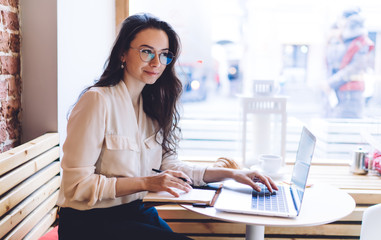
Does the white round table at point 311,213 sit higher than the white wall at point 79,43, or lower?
lower

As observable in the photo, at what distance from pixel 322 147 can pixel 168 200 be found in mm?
2417

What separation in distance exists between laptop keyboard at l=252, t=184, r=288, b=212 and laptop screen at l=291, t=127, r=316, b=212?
0.05 meters

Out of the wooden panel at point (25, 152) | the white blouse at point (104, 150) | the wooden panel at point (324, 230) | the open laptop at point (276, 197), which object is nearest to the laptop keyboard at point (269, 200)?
the open laptop at point (276, 197)

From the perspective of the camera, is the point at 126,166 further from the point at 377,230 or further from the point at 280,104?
the point at 280,104

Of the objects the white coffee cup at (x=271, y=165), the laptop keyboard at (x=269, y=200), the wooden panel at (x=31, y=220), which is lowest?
the wooden panel at (x=31, y=220)

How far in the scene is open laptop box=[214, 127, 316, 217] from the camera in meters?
1.34

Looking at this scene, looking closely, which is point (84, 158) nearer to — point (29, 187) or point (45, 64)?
point (29, 187)

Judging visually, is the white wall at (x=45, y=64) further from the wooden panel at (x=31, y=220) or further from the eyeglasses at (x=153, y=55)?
the eyeglasses at (x=153, y=55)

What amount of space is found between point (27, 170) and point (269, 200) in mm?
960

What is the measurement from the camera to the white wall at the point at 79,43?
206cm

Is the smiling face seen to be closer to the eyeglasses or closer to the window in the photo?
the eyeglasses

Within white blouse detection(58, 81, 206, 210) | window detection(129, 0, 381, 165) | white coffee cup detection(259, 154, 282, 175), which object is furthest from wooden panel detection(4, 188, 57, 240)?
window detection(129, 0, 381, 165)

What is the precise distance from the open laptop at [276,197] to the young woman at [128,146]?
0.05 metres

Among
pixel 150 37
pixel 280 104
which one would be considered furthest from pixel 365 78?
pixel 150 37
